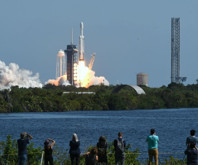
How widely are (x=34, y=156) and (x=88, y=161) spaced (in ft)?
20.2

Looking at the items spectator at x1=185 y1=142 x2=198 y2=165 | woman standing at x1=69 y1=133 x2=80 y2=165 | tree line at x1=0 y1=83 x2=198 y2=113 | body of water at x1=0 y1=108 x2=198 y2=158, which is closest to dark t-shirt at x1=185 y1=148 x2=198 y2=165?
spectator at x1=185 y1=142 x2=198 y2=165

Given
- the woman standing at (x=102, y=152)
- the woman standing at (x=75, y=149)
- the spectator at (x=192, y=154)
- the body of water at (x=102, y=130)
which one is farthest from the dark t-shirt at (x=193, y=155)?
the body of water at (x=102, y=130)

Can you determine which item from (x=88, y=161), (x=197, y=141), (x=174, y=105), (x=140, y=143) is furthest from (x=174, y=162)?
(x=174, y=105)

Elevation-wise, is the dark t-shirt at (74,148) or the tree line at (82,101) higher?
the tree line at (82,101)

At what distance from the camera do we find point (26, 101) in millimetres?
146750

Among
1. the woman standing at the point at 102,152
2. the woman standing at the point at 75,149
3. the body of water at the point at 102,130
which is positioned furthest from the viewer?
the body of water at the point at 102,130

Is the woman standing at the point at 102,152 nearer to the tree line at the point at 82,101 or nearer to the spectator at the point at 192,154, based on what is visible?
the spectator at the point at 192,154

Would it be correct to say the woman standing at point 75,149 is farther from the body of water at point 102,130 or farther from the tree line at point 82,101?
the tree line at point 82,101

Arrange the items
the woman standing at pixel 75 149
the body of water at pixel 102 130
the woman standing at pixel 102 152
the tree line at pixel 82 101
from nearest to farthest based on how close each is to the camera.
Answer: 1. the woman standing at pixel 102 152
2. the woman standing at pixel 75 149
3. the body of water at pixel 102 130
4. the tree line at pixel 82 101

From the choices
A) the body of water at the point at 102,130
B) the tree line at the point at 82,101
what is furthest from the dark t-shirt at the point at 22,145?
the tree line at the point at 82,101

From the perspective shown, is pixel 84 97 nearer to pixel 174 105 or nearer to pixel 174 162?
pixel 174 105

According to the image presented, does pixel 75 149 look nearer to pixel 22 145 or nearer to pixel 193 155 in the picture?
pixel 22 145

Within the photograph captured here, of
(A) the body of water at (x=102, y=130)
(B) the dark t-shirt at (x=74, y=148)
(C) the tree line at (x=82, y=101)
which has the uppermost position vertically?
(C) the tree line at (x=82, y=101)

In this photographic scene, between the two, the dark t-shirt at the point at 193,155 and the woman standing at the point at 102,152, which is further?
the woman standing at the point at 102,152
